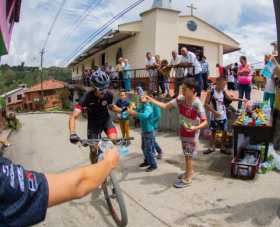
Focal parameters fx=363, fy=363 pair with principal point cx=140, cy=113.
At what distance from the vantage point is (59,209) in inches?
224

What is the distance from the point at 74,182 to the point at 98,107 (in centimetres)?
429

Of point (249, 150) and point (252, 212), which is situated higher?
point (249, 150)

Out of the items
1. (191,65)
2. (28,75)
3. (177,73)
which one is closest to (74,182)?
Answer: (191,65)

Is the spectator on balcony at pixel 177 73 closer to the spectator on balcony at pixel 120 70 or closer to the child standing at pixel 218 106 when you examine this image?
the spectator on balcony at pixel 120 70

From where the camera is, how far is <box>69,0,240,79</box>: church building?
20.5m

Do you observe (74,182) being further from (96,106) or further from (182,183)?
(182,183)

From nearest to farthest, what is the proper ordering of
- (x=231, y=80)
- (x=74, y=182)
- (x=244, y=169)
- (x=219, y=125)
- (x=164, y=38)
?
1. (x=74, y=182)
2. (x=244, y=169)
3. (x=219, y=125)
4. (x=231, y=80)
5. (x=164, y=38)

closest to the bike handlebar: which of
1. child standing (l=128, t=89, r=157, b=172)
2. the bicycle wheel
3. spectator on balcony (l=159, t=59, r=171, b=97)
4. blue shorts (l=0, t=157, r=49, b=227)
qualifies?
the bicycle wheel

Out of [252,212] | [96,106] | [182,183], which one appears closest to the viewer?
[252,212]

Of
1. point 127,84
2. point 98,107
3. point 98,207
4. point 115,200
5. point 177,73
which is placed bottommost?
point 98,207

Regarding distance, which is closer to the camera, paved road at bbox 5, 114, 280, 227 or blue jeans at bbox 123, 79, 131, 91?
paved road at bbox 5, 114, 280, 227

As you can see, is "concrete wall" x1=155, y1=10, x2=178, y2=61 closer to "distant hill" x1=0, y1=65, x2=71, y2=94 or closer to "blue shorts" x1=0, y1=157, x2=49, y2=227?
"blue shorts" x1=0, y1=157, x2=49, y2=227

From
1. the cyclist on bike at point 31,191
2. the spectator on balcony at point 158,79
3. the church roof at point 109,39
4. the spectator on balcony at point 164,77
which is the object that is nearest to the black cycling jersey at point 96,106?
the cyclist on bike at point 31,191

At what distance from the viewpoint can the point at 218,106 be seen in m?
8.30
